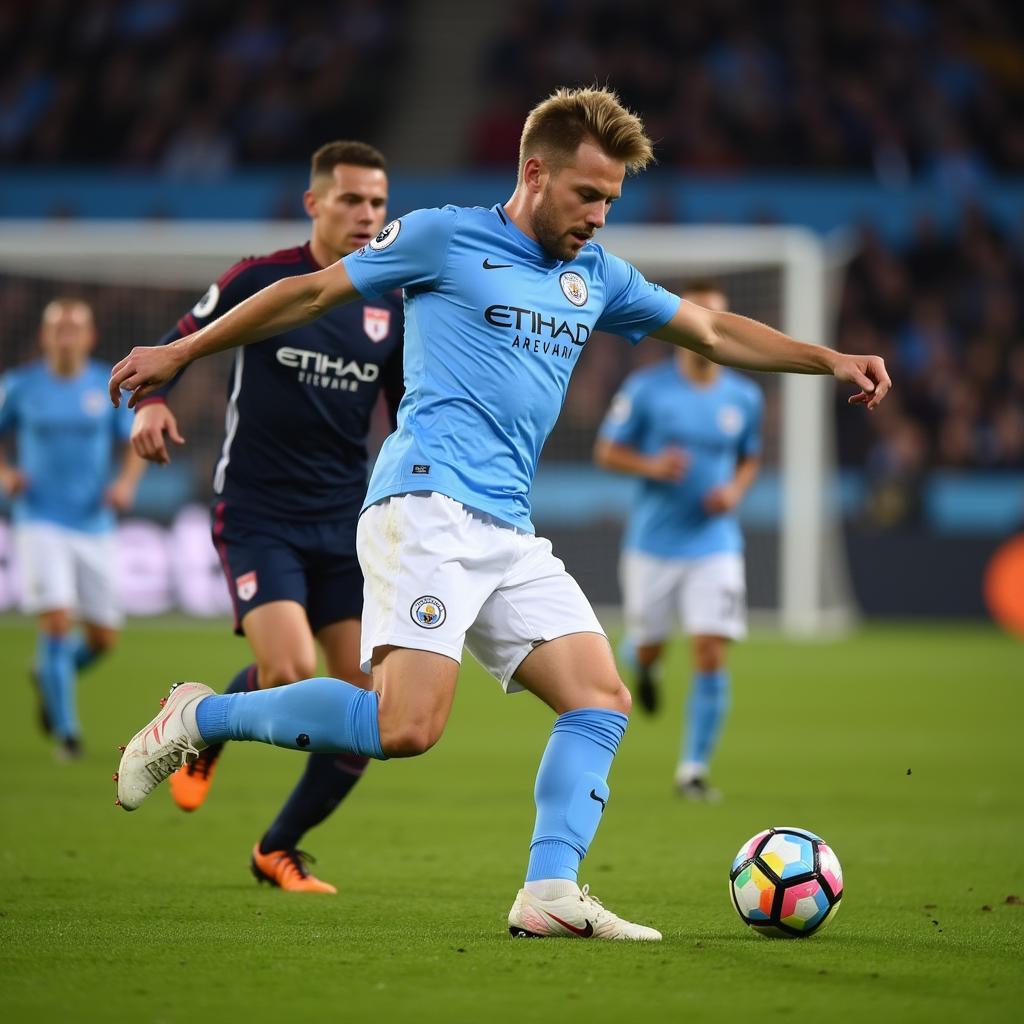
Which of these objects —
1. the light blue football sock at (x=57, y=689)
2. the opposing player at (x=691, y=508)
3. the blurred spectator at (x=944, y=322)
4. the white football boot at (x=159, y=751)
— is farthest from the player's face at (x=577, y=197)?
the blurred spectator at (x=944, y=322)

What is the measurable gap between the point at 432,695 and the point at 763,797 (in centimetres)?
415

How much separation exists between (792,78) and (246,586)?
19855mm

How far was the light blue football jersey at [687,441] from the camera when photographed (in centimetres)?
941

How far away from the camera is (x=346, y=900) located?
18.2 ft

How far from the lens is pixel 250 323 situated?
458cm

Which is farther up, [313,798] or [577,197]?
[577,197]

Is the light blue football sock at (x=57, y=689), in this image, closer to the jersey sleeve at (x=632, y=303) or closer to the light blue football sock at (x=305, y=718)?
the light blue football sock at (x=305, y=718)

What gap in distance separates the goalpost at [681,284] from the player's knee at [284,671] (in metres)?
10.9

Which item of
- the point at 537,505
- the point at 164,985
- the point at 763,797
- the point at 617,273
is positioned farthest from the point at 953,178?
the point at 164,985

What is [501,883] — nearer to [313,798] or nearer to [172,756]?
[313,798]

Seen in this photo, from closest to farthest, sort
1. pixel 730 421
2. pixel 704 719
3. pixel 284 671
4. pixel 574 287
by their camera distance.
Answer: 1. pixel 574 287
2. pixel 284 671
3. pixel 704 719
4. pixel 730 421

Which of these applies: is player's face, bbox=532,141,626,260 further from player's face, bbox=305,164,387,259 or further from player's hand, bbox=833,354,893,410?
player's face, bbox=305,164,387,259

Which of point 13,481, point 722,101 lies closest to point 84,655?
point 13,481

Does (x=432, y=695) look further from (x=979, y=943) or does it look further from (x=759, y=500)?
(x=759, y=500)
